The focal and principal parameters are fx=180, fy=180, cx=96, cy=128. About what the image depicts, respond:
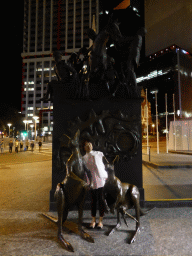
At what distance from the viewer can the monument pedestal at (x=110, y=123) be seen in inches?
186

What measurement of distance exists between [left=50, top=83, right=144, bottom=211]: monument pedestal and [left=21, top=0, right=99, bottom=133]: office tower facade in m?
88.7

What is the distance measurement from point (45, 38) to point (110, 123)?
4123 inches

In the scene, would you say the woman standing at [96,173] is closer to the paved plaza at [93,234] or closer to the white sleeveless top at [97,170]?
the white sleeveless top at [97,170]

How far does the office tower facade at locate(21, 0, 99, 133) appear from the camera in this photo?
91.2 meters

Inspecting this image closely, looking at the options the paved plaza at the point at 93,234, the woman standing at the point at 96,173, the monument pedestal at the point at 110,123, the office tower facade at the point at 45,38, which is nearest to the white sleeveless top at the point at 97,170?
the woman standing at the point at 96,173

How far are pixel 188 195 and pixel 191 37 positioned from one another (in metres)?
66.0

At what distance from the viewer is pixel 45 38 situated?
94438 millimetres

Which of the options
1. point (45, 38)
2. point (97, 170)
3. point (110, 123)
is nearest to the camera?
point (97, 170)

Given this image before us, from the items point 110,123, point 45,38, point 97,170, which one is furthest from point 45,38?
point 97,170

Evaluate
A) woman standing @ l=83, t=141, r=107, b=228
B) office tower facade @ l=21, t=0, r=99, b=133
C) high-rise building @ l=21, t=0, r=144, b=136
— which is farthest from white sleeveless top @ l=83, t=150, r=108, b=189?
office tower facade @ l=21, t=0, r=99, b=133

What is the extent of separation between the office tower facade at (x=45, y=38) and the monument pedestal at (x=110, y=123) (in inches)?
3492

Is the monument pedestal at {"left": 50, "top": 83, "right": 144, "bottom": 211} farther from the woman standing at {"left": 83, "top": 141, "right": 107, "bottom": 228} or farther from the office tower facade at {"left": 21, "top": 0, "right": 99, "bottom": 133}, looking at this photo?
the office tower facade at {"left": 21, "top": 0, "right": 99, "bottom": 133}

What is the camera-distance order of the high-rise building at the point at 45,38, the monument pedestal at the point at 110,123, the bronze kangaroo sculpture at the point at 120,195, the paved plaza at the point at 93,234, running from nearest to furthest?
the paved plaza at the point at 93,234 < the bronze kangaroo sculpture at the point at 120,195 < the monument pedestal at the point at 110,123 < the high-rise building at the point at 45,38

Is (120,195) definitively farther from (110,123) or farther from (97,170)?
(110,123)
